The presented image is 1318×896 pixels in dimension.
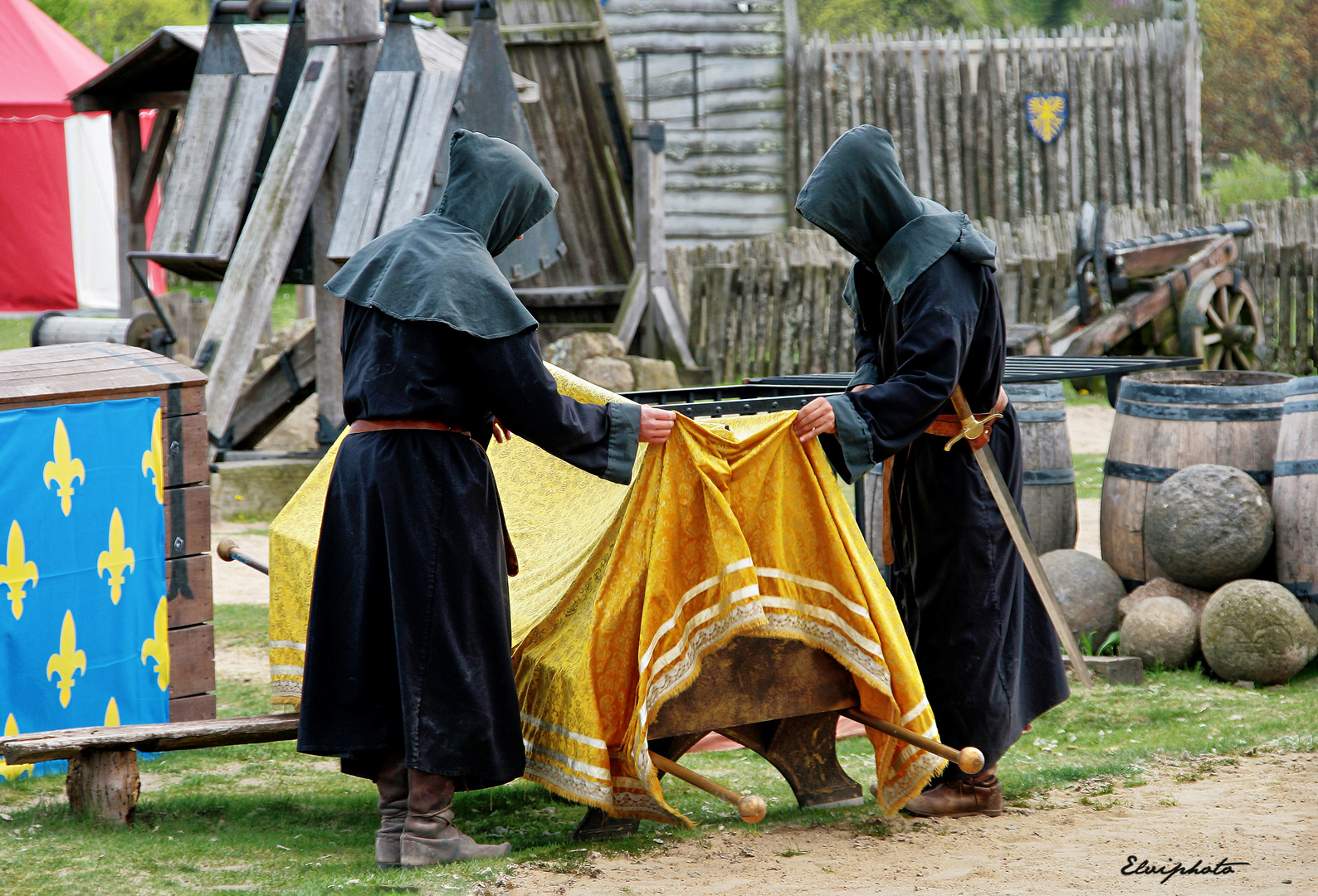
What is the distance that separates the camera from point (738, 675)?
10.0ft

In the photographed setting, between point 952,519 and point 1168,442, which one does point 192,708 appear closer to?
point 952,519

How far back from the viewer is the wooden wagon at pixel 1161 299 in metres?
9.84

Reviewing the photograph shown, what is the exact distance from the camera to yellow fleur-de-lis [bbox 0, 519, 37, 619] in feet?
11.9

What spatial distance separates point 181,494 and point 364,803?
108 centimetres

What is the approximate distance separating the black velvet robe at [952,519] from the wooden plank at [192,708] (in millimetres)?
2064

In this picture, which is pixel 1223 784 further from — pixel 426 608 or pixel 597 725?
pixel 426 608

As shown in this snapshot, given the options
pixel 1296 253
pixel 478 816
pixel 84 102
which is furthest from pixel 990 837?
pixel 1296 253

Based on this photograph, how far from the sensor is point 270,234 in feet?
23.7

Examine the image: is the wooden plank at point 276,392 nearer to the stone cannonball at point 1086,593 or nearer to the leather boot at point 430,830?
the stone cannonball at point 1086,593

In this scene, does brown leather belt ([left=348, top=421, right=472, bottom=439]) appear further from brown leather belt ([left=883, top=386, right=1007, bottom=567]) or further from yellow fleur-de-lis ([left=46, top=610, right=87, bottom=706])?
yellow fleur-de-lis ([left=46, top=610, right=87, bottom=706])

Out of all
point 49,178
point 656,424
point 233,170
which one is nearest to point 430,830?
point 656,424

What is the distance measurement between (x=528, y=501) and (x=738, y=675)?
2.97 feet

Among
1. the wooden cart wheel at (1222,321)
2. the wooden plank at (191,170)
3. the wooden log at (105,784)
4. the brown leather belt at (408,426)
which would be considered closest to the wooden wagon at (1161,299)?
the wooden cart wheel at (1222,321)

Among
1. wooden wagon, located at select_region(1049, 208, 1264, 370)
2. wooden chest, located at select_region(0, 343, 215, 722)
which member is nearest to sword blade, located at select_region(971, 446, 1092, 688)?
wooden chest, located at select_region(0, 343, 215, 722)
